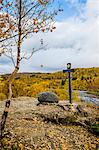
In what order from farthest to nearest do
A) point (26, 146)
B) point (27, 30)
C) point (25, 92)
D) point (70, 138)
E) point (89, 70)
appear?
point (89, 70) < point (25, 92) < point (70, 138) < point (26, 146) < point (27, 30)

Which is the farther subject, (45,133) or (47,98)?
(47,98)

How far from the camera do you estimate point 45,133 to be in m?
13.1

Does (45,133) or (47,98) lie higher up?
(47,98)

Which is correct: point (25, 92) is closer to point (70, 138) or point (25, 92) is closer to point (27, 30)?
point (70, 138)

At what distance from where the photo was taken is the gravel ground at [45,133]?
12.4m

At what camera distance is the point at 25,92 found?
37562 mm

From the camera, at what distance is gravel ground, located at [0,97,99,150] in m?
12.4

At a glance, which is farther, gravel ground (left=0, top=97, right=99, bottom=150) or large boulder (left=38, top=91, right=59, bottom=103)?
large boulder (left=38, top=91, right=59, bottom=103)

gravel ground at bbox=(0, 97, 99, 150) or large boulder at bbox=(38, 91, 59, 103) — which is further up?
large boulder at bbox=(38, 91, 59, 103)

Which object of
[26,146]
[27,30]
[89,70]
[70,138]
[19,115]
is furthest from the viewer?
[89,70]

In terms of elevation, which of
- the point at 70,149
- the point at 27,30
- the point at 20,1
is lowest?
the point at 70,149

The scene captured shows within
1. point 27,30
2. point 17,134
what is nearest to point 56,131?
point 17,134

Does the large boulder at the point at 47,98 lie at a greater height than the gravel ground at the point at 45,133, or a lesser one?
greater

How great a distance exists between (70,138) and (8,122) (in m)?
2.30
